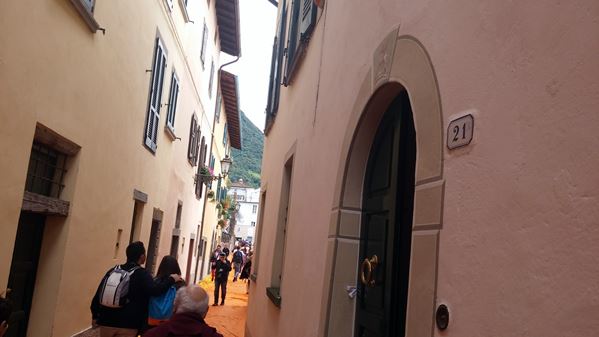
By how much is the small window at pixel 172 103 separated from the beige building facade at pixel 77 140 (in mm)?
41

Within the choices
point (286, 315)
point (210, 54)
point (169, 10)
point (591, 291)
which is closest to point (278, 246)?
point (286, 315)

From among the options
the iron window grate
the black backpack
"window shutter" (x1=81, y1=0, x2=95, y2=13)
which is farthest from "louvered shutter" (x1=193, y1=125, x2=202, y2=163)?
"window shutter" (x1=81, y1=0, x2=95, y2=13)

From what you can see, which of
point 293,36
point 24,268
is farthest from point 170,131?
point 24,268

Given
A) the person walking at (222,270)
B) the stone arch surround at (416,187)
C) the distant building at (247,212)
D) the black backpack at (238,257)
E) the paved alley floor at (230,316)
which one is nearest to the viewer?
the stone arch surround at (416,187)

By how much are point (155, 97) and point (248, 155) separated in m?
91.5

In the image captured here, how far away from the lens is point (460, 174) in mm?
2016

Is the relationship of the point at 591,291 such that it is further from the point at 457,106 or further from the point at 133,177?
the point at 133,177

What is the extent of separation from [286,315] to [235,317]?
8421mm

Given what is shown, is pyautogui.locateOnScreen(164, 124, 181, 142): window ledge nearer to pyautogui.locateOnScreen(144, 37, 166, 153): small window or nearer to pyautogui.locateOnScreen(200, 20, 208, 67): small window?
pyautogui.locateOnScreen(144, 37, 166, 153): small window

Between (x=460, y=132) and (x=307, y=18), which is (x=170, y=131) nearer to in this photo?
(x=307, y=18)

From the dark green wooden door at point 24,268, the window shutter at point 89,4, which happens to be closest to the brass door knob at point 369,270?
the dark green wooden door at point 24,268

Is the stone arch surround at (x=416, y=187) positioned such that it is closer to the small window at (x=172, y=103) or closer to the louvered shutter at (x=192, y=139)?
the small window at (x=172, y=103)

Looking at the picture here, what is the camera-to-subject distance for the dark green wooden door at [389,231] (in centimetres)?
295

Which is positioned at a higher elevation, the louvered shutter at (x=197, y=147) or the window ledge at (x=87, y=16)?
the louvered shutter at (x=197, y=147)
